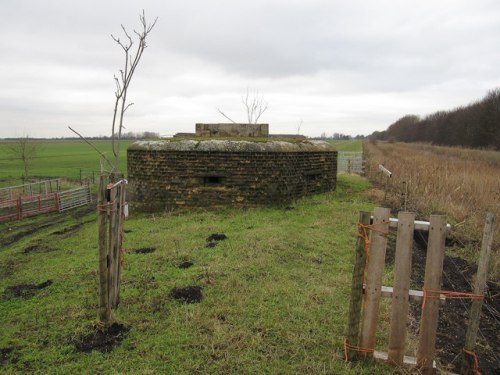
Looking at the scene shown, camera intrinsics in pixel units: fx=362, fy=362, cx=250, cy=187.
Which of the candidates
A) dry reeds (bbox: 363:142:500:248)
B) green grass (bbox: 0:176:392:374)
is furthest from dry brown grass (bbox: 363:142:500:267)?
green grass (bbox: 0:176:392:374)

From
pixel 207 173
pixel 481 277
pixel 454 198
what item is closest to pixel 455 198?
pixel 454 198

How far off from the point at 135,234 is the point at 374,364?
5.29m

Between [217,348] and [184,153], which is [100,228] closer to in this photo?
[217,348]

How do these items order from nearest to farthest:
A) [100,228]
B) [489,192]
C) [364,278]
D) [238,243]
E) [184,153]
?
[364,278]
[100,228]
[238,243]
[184,153]
[489,192]

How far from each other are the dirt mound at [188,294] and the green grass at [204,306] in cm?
9

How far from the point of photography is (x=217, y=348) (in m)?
3.28

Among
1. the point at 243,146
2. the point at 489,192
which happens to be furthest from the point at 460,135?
the point at 243,146

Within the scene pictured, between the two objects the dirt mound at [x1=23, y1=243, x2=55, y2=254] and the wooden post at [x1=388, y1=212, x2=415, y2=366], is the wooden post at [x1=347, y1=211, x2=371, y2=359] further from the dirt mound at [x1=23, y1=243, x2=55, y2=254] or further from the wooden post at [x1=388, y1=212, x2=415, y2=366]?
the dirt mound at [x1=23, y1=243, x2=55, y2=254]

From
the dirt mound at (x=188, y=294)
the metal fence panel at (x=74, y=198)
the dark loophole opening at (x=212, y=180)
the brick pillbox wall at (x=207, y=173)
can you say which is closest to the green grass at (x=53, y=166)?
the metal fence panel at (x=74, y=198)

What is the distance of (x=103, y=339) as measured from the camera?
137 inches

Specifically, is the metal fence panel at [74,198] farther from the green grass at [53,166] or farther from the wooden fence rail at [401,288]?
the wooden fence rail at [401,288]

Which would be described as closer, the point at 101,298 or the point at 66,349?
the point at 66,349

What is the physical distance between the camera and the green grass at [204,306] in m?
3.15

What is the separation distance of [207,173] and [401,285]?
6.34 meters
